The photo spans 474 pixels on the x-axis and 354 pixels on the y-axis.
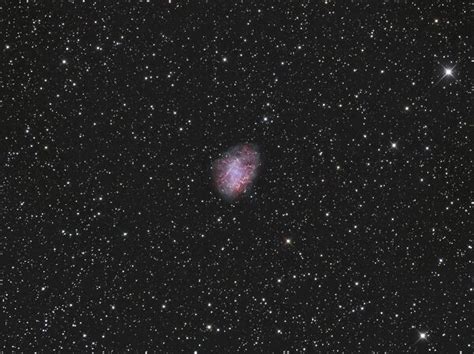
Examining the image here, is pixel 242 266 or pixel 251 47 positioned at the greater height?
pixel 251 47

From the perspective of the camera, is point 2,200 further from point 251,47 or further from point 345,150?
point 345,150

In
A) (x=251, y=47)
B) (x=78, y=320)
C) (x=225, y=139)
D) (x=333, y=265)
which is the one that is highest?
(x=251, y=47)

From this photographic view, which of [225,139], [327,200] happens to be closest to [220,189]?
[225,139]
